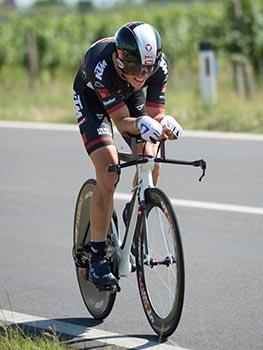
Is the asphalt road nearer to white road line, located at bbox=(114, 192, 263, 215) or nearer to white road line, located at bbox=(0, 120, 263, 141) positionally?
white road line, located at bbox=(114, 192, 263, 215)

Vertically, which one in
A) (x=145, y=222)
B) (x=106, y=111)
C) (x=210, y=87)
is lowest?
(x=210, y=87)

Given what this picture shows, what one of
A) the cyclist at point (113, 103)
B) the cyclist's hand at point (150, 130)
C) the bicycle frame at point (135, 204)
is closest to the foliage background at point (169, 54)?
the cyclist at point (113, 103)

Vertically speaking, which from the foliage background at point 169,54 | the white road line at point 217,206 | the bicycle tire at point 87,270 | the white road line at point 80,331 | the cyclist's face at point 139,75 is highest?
the cyclist's face at point 139,75

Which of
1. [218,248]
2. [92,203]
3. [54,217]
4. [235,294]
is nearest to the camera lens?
[92,203]

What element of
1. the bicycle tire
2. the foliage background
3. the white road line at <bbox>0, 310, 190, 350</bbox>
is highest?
the bicycle tire

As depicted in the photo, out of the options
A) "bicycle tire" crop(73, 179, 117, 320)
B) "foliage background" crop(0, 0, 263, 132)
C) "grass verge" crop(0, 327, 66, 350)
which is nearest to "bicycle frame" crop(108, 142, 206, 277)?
"bicycle tire" crop(73, 179, 117, 320)

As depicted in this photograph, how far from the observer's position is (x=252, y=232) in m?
10.0

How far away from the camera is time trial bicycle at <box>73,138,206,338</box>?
6614mm

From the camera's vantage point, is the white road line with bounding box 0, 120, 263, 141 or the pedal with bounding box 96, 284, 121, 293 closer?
the pedal with bounding box 96, 284, 121, 293

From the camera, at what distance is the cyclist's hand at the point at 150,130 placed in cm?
661

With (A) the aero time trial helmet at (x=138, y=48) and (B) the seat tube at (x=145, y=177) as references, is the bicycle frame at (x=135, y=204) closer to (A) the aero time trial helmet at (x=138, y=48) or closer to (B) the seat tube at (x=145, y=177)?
(B) the seat tube at (x=145, y=177)

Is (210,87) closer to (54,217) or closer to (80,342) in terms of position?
(54,217)

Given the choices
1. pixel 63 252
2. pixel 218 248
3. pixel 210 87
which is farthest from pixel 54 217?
pixel 210 87

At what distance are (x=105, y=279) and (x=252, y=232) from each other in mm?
3119
